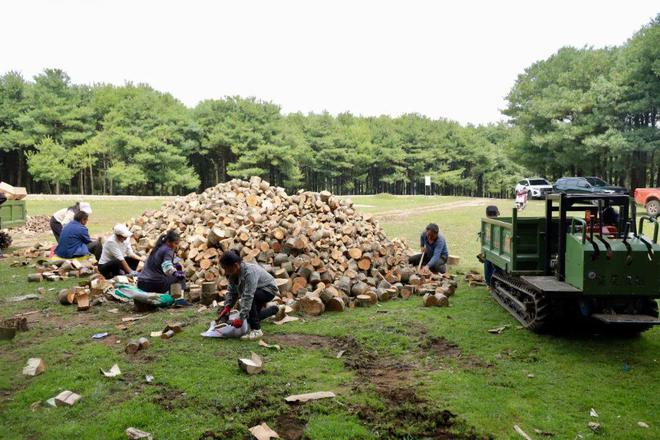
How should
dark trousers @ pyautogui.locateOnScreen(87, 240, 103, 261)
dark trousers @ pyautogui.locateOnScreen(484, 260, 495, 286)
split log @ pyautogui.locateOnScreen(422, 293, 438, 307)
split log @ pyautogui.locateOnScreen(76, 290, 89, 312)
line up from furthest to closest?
dark trousers @ pyautogui.locateOnScreen(87, 240, 103, 261) → dark trousers @ pyautogui.locateOnScreen(484, 260, 495, 286) → split log @ pyautogui.locateOnScreen(422, 293, 438, 307) → split log @ pyautogui.locateOnScreen(76, 290, 89, 312)

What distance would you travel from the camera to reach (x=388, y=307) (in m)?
8.31

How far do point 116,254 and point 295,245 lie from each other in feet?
10.5

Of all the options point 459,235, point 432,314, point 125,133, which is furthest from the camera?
point 125,133

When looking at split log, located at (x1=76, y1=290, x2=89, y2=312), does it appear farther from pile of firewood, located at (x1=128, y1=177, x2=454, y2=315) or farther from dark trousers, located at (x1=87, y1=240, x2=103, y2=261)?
dark trousers, located at (x1=87, y1=240, x2=103, y2=261)

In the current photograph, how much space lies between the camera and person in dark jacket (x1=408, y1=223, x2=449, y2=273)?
9.95 metres

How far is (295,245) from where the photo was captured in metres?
9.09

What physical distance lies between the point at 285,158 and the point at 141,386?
4594cm

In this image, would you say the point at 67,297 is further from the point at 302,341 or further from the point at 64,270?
the point at 302,341

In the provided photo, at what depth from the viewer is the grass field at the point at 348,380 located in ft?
13.9

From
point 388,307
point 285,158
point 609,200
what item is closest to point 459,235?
point 388,307

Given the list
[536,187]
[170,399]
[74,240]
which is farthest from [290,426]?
[536,187]

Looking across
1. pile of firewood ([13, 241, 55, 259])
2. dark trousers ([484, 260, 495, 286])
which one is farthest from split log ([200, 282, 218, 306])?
pile of firewood ([13, 241, 55, 259])


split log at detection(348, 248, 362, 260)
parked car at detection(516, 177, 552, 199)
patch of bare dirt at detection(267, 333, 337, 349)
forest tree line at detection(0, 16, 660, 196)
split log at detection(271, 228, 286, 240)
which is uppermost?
forest tree line at detection(0, 16, 660, 196)

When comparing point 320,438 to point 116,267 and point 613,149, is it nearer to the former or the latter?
point 116,267
